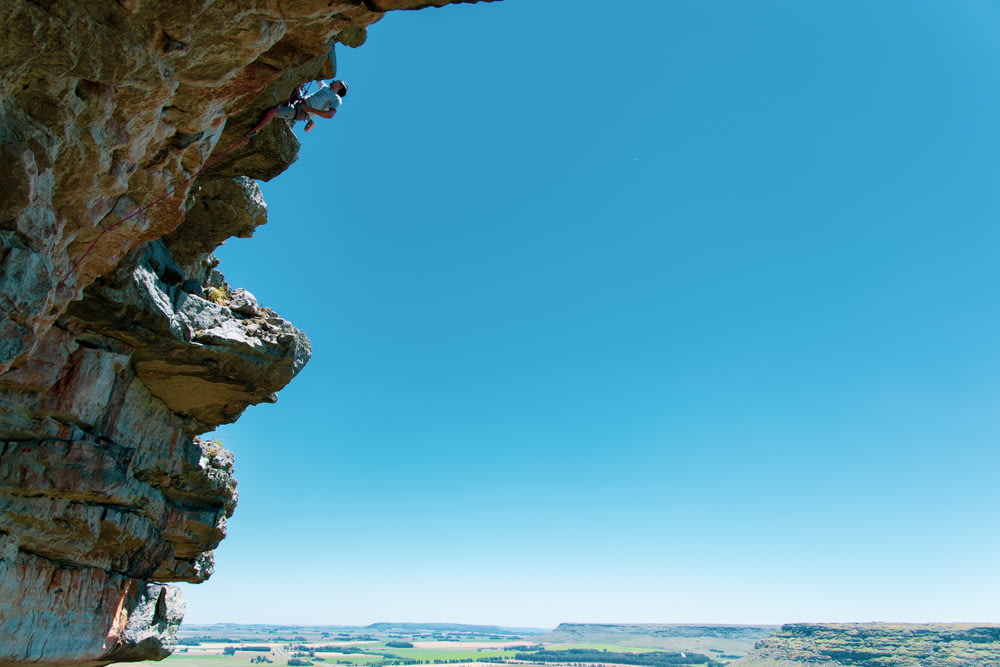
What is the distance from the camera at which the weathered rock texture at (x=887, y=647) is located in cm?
12362

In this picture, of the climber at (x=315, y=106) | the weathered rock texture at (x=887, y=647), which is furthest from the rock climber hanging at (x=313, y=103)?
the weathered rock texture at (x=887, y=647)

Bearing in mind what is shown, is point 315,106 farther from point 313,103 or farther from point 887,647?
point 887,647

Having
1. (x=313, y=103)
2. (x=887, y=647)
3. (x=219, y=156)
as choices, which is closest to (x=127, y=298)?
(x=219, y=156)

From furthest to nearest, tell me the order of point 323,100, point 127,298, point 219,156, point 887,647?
1. point 887,647
2. point 127,298
3. point 219,156
4. point 323,100

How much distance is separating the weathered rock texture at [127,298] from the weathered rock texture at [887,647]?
152000 millimetres

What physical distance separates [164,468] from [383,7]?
19.4 metres

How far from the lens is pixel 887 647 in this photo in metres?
137

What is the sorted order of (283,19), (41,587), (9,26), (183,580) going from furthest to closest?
(183,580) → (41,587) → (283,19) → (9,26)

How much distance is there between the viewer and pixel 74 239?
10297 millimetres

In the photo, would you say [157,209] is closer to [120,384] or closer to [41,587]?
[120,384]

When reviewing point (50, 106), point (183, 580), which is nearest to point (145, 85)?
point (50, 106)

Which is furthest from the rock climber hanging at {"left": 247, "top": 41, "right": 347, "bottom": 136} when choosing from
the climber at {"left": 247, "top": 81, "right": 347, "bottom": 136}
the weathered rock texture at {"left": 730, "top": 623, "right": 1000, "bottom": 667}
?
the weathered rock texture at {"left": 730, "top": 623, "right": 1000, "bottom": 667}

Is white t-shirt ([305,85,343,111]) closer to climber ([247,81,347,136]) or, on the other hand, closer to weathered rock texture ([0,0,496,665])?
climber ([247,81,347,136])

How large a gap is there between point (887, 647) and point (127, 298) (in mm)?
176444
